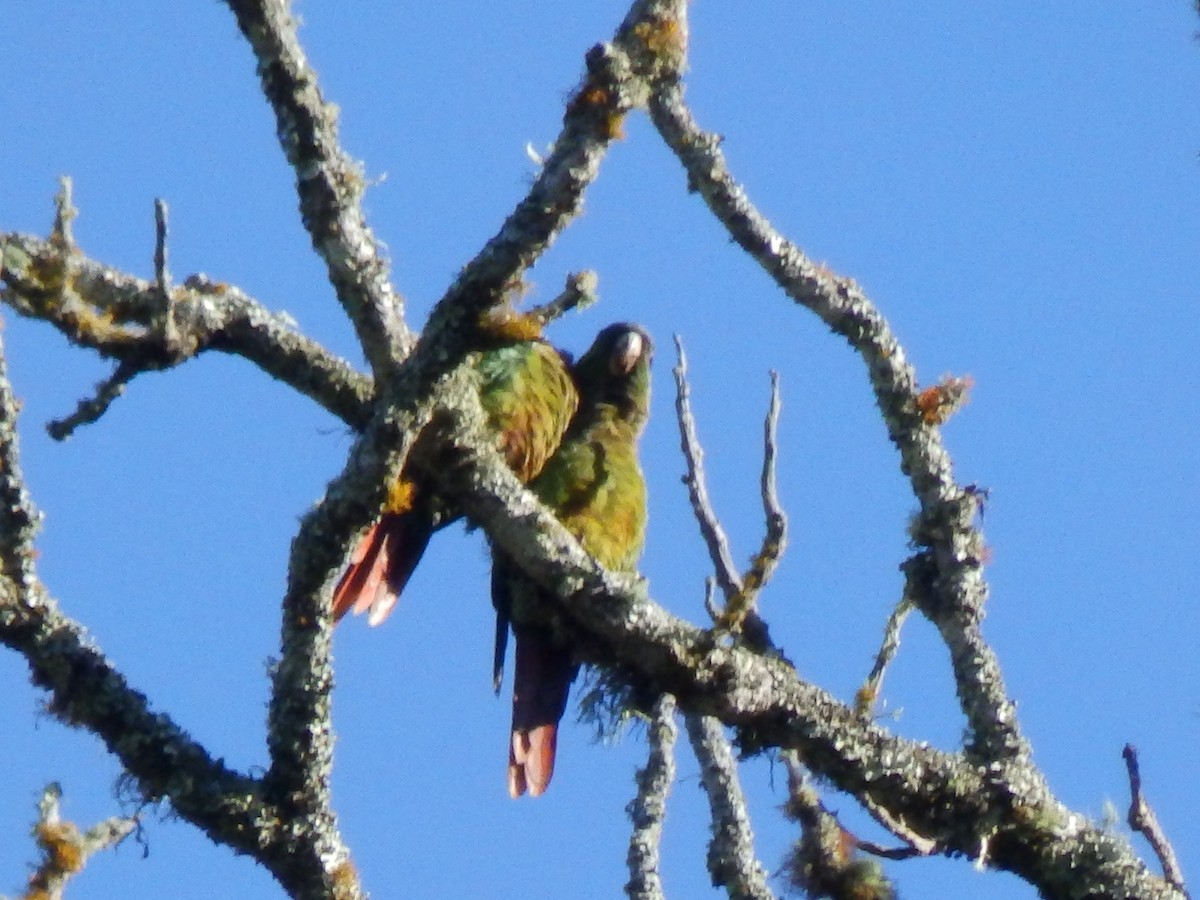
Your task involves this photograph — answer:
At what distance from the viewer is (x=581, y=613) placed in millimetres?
3939

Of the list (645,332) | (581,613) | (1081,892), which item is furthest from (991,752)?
(645,332)

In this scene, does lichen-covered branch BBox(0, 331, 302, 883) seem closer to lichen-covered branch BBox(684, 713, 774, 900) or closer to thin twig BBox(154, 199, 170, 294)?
thin twig BBox(154, 199, 170, 294)

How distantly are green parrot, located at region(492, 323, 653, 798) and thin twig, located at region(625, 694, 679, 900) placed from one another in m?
0.41

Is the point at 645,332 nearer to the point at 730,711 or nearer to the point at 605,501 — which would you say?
the point at 605,501

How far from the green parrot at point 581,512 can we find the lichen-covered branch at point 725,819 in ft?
1.76

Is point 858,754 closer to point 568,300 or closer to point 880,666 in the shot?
point 880,666

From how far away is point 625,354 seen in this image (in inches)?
274

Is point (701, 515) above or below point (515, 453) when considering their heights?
below

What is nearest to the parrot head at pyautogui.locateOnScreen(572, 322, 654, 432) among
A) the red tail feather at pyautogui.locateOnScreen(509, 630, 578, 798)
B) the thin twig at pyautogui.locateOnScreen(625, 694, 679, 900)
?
the red tail feather at pyautogui.locateOnScreen(509, 630, 578, 798)

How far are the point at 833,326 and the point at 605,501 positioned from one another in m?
2.06

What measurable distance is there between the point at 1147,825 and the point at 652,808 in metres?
1.55

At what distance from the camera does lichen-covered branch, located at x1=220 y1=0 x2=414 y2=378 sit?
3377mm

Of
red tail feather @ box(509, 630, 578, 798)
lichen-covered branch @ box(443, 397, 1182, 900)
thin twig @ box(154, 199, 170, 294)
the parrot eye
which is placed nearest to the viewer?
thin twig @ box(154, 199, 170, 294)

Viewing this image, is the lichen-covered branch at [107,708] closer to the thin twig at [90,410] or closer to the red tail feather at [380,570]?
the thin twig at [90,410]
